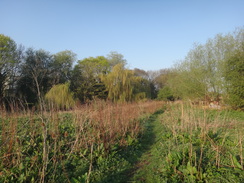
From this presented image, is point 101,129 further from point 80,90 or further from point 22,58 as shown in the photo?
point 22,58

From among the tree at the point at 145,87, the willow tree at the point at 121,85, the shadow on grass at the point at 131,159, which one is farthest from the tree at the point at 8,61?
the shadow on grass at the point at 131,159

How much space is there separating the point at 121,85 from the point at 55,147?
53.0 ft

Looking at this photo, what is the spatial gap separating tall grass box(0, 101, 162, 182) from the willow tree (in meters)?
11.7

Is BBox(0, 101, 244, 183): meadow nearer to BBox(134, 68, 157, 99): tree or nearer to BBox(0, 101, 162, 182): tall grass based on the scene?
BBox(0, 101, 162, 182): tall grass

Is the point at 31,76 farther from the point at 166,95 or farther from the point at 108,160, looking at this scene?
the point at 108,160

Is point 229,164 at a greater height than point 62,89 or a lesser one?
lesser

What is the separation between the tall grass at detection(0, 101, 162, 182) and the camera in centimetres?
287

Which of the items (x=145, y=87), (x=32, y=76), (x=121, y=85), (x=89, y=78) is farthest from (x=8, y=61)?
(x=145, y=87)

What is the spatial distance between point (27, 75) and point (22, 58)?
110 inches

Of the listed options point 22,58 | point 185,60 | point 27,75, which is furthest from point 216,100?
point 22,58

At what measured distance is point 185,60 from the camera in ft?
64.3

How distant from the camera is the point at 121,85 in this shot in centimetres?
1884

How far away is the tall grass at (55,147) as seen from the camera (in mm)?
2871

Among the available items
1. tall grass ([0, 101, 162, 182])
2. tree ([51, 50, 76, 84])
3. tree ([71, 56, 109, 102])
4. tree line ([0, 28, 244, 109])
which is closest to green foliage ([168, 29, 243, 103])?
tree line ([0, 28, 244, 109])
